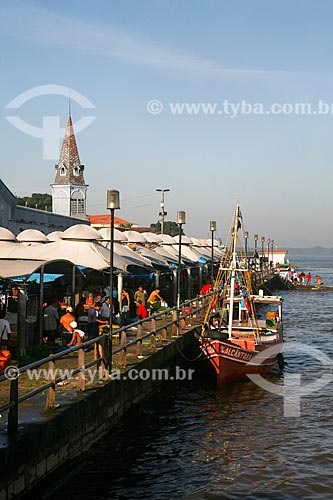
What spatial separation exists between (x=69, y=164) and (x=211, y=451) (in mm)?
57257

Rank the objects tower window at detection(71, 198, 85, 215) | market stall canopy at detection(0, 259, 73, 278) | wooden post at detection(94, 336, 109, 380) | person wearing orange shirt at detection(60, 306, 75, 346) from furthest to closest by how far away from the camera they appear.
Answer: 1. tower window at detection(71, 198, 85, 215)
2. person wearing orange shirt at detection(60, 306, 75, 346)
3. market stall canopy at detection(0, 259, 73, 278)
4. wooden post at detection(94, 336, 109, 380)

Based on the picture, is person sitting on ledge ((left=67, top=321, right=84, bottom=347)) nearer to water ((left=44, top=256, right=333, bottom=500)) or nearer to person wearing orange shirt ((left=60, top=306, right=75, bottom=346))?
person wearing orange shirt ((left=60, top=306, right=75, bottom=346))

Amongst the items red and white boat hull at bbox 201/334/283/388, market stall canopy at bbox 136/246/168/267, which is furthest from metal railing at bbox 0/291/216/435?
market stall canopy at bbox 136/246/168/267

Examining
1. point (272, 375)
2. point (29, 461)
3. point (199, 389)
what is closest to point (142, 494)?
point (29, 461)

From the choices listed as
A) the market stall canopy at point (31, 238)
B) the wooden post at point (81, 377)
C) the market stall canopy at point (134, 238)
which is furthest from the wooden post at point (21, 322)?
the market stall canopy at point (134, 238)

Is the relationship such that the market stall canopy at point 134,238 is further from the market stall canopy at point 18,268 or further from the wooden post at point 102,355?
the wooden post at point 102,355

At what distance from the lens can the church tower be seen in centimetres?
6906

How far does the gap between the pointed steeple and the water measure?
50858 mm

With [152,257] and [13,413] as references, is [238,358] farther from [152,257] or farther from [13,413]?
[13,413]

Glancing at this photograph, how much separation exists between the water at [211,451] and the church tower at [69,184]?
167 ft

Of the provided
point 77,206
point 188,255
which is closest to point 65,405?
point 188,255

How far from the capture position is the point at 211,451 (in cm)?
1459

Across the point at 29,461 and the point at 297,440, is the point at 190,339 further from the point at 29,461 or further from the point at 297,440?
the point at 29,461

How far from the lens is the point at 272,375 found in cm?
2325
